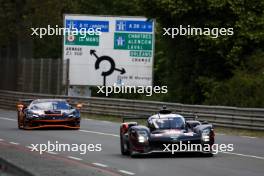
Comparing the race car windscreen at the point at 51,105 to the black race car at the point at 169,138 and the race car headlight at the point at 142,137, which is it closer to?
the black race car at the point at 169,138

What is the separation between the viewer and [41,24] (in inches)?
2454

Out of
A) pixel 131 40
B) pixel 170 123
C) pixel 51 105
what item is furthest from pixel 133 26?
pixel 170 123

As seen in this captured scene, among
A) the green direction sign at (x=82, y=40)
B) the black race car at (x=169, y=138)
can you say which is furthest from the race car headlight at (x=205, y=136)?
the green direction sign at (x=82, y=40)

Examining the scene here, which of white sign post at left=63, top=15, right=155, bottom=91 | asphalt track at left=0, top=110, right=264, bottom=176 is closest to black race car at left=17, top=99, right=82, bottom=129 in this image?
asphalt track at left=0, top=110, right=264, bottom=176

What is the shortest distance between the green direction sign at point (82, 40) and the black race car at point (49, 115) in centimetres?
1608

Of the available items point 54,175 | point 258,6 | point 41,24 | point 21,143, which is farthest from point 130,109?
point 54,175

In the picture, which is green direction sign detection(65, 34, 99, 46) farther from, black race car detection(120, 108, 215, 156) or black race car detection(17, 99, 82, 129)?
black race car detection(120, 108, 215, 156)

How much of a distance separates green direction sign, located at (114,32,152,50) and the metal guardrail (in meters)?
4.27

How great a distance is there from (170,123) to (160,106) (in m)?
19.5

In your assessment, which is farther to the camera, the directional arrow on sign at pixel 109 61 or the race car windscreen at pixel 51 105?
the directional arrow on sign at pixel 109 61

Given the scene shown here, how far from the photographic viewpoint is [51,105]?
106 feet

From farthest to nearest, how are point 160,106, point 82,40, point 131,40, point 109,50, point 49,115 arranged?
point 109,50
point 131,40
point 82,40
point 160,106
point 49,115

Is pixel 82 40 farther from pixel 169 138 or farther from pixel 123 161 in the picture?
pixel 123 161

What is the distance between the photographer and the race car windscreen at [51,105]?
Result: 31984 millimetres
